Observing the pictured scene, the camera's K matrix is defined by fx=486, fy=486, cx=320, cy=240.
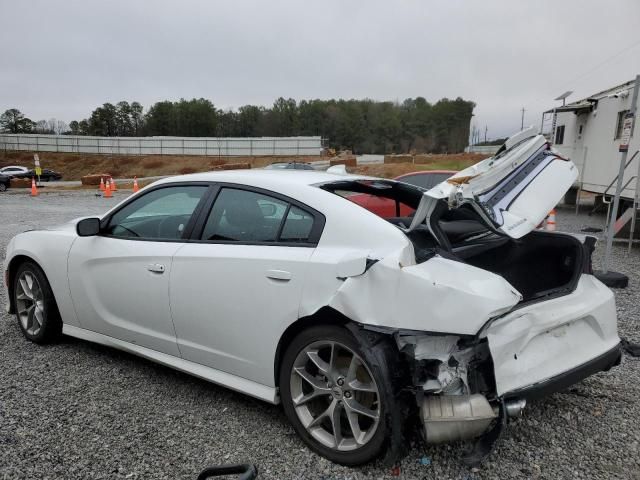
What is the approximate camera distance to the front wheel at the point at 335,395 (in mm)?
2414

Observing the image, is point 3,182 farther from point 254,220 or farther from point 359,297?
point 359,297

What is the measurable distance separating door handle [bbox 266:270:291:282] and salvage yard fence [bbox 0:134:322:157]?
57459 millimetres

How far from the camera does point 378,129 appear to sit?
373ft

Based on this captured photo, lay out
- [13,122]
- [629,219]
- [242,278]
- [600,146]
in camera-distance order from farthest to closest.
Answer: [13,122] < [600,146] < [629,219] < [242,278]

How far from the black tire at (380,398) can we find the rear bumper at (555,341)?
505 millimetres

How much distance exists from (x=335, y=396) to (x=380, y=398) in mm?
316

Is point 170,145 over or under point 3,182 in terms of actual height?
over

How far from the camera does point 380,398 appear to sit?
92.0 inches

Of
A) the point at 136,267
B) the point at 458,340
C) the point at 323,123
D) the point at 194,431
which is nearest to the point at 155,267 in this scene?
the point at 136,267

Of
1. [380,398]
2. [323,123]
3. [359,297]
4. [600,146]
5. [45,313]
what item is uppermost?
[323,123]

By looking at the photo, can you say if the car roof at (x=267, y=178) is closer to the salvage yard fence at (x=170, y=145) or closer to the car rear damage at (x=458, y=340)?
the car rear damage at (x=458, y=340)

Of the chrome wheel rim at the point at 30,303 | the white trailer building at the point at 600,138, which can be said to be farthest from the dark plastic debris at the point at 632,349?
the white trailer building at the point at 600,138

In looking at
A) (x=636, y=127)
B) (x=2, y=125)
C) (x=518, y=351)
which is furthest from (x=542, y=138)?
(x=2, y=125)

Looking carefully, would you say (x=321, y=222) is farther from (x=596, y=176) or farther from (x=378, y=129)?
(x=378, y=129)
